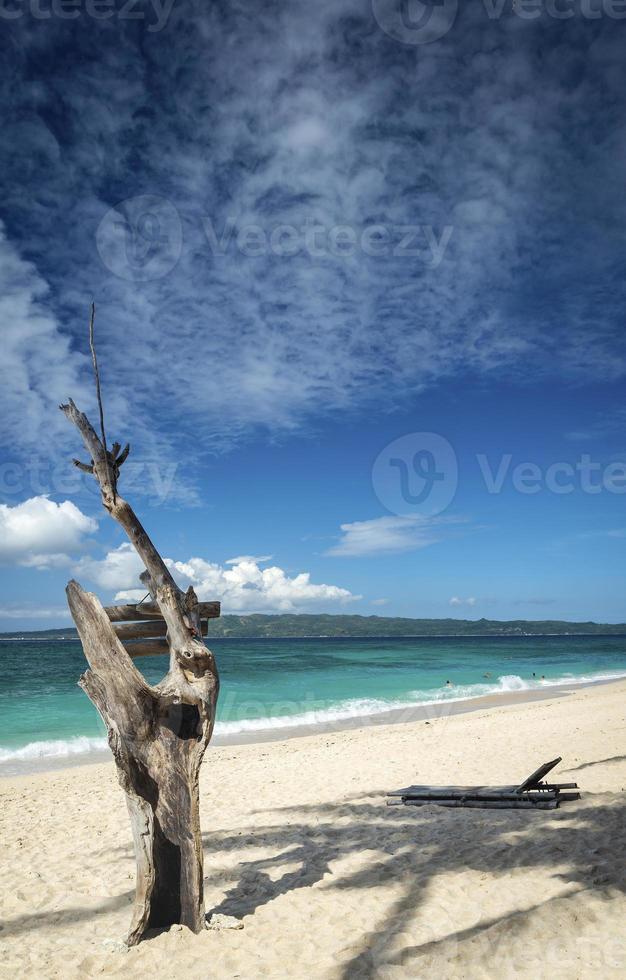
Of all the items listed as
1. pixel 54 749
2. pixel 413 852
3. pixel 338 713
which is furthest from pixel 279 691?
pixel 413 852

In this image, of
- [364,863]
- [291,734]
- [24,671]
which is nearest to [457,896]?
[364,863]

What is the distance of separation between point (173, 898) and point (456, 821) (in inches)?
176

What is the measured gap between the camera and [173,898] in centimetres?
559

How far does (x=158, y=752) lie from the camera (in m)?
5.41

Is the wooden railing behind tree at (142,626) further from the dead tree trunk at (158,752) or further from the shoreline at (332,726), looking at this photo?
the shoreline at (332,726)

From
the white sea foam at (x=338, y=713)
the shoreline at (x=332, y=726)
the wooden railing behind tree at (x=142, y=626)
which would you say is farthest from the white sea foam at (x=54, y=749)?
the wooden railing behind tree at (x=142, y=626)

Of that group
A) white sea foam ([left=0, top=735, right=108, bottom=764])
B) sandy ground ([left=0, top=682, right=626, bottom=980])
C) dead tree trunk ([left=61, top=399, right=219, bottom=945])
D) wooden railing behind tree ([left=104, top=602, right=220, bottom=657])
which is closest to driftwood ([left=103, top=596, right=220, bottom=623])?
wooden railing behind tree ([left=104, top=602, right=220, bottom=657])

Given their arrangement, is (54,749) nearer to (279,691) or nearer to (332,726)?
(332,726)

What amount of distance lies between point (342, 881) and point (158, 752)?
2.86m

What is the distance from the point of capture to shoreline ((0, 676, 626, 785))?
1681 centimetres

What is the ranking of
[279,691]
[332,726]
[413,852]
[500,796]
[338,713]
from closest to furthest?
[413,852], [500,796], [332,726], [338,713], [279,691]

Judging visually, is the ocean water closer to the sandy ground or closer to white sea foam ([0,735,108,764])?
white sea foam ([0,735,108,764])

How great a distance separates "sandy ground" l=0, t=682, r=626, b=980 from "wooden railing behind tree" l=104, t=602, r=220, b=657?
2493 millimetres

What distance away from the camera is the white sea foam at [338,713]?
62.5ft
